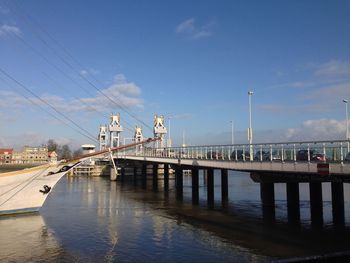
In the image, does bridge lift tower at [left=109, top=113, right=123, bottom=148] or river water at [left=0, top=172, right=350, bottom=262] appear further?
bridge lift tower at [left=109, top=113, right=123, bottom=148]

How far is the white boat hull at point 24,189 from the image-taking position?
110 feet

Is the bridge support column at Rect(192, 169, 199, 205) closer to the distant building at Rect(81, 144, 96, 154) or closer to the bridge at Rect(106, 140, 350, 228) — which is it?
the bridge at Rect(106, 140, 350, 228)

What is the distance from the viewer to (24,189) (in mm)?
34969

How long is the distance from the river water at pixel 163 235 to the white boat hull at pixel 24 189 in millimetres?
1229

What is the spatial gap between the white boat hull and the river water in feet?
4.03

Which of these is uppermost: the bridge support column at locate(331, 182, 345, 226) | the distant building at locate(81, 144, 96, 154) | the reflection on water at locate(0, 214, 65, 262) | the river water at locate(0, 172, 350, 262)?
the distant building at locate(81, 144, 96, 154)

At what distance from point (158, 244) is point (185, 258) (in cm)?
328

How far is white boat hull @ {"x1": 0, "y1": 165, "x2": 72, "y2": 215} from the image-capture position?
3344 cm

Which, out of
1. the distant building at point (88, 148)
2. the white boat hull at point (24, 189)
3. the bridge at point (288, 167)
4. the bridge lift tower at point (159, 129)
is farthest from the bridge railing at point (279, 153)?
the distant building at point (88, 148)

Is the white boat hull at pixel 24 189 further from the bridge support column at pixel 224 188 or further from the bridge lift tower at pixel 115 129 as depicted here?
the bridge lift tower at pixel 115 129

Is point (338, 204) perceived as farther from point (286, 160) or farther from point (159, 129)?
point (159, 129)

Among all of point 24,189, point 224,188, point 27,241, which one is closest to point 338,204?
point 224,188

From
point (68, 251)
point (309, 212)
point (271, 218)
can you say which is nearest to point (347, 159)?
point (271, 218)

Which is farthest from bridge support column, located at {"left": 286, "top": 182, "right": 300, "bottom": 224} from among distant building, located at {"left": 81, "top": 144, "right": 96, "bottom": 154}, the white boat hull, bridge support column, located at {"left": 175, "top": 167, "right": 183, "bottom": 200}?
distant building, located at {"left": 81, "top": 144, "right": 96, "bottom": 154}
